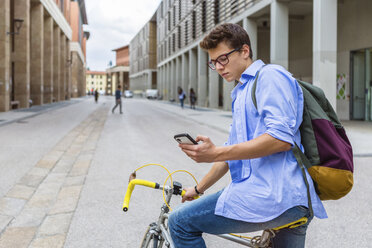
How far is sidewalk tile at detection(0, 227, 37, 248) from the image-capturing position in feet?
11.9

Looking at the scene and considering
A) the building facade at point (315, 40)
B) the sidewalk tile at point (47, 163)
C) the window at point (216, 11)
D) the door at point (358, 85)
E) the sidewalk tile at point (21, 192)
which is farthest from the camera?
the window at point (216, 11)

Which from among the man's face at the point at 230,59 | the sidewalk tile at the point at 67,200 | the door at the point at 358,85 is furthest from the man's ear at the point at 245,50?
the door at the point at 358,85

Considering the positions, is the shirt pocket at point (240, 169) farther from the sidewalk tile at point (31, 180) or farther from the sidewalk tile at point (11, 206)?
the sidewalk tile at point (31, 180)

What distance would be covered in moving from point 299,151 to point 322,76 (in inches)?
513

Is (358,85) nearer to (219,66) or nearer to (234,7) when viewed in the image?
(234,7)

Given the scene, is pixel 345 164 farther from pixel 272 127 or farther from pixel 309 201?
pixel 272 127

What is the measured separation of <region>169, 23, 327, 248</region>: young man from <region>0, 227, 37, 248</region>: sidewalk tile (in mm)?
2367

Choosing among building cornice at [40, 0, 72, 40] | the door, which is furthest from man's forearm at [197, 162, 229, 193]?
building cornice at [40, 0, 72, 40]

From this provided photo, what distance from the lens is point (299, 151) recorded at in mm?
1670

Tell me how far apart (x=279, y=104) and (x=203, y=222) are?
59 cm

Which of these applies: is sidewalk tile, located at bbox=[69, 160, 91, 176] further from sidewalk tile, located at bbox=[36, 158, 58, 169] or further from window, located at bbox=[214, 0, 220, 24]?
window, located at bbox=[214, 0, 220, 24]

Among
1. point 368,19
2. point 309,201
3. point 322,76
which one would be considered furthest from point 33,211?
point 368,19

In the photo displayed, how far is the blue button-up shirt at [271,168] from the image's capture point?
1.62 meters

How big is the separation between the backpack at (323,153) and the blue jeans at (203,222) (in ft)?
0.48
